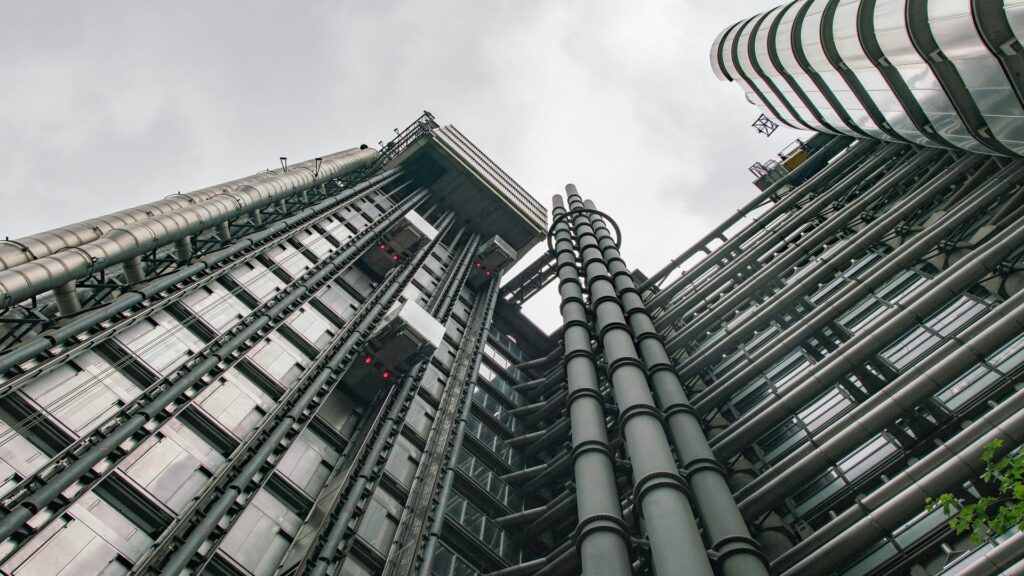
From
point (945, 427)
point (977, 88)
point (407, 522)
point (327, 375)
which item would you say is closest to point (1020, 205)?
point (977, 88)

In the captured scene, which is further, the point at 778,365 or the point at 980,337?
the point at 778,365

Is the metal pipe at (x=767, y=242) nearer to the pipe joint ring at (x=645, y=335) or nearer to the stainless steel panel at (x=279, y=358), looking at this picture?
the pipe joint ring at (x=645, y=335)

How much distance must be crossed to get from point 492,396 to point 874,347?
1921 cm

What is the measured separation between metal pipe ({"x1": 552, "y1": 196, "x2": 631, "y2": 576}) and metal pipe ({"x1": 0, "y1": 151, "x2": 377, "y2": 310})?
562 inches

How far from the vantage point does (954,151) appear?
81.1ft

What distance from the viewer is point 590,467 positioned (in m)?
18.6

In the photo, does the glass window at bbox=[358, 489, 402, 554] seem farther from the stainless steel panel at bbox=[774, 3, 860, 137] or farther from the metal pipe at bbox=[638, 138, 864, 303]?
the stainless steel panel at bbox=[774, 3, 860, 137]

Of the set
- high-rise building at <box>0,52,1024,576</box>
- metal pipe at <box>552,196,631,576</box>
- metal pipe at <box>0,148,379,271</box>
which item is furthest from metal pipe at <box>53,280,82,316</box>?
metal pipe at <box>552,196,631,576</box>

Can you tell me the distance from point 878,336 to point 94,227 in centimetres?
2276

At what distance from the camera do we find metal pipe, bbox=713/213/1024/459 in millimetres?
16516

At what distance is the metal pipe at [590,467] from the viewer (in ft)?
49.5

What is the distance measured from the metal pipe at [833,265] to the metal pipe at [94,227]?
65.1 ft

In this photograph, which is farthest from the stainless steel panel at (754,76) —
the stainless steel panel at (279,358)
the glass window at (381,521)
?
the glass window at (381,521)

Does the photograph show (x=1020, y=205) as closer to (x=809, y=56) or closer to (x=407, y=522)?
(x=809, y=56)
